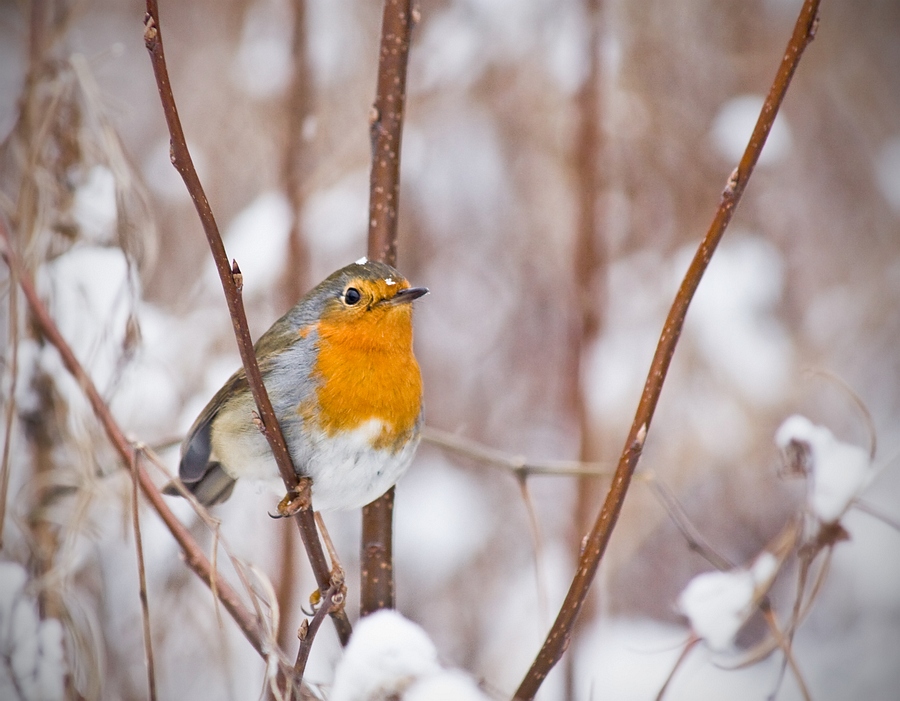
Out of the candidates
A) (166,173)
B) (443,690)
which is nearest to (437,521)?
(166,173)

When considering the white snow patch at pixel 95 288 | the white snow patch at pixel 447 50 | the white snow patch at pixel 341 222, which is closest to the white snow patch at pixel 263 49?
the white snow patch at pixel 341 222

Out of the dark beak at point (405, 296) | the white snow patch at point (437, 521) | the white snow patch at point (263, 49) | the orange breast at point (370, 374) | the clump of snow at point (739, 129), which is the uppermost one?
the white snow patch at point (263, 49)

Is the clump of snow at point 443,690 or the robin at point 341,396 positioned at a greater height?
the robin at point 341,396

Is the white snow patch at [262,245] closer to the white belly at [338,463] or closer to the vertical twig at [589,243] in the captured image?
the vertical twig at [589,243]

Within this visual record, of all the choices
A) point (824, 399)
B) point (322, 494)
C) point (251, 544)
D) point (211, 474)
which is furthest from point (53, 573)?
point (824, 399)

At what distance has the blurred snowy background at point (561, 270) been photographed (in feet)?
10.7

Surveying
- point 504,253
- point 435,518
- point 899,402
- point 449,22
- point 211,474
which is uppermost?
point 449,22

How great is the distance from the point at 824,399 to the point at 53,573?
355cm

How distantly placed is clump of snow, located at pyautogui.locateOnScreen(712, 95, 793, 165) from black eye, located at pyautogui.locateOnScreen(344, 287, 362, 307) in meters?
2.36

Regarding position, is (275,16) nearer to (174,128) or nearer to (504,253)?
(504,253)

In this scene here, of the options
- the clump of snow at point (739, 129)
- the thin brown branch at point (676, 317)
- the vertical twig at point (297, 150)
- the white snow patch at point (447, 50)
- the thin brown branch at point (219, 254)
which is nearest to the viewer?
the thin brown branch at point (219, 254)

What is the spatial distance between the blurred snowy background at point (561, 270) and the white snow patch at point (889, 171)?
0.01 m

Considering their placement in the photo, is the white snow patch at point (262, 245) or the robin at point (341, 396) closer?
the robin at point (341, 396)

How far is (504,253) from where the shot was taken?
4.12 m
